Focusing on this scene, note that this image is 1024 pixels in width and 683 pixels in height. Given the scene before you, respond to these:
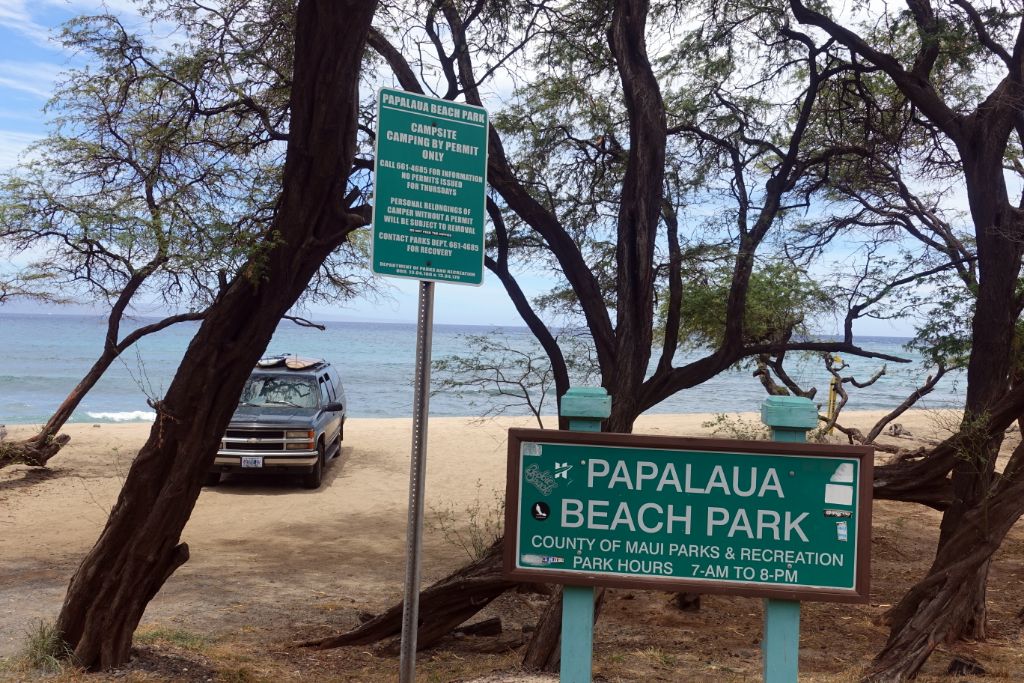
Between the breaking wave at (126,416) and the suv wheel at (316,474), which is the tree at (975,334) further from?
the breaking wave at (126,416)

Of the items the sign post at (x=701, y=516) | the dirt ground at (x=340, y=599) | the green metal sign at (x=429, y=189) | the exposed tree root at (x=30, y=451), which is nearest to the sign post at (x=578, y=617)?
the sign post at (x=701, y=516)

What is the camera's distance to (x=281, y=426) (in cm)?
1453

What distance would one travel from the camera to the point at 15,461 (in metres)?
14.9

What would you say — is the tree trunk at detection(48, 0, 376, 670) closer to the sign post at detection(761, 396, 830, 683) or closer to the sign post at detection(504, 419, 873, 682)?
the sign post at detection(504, 419, 873, 682)

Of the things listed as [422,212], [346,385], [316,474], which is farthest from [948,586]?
[346,385]

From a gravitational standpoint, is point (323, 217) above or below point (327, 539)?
above

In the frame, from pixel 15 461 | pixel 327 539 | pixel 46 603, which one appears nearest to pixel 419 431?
pixel 46 603

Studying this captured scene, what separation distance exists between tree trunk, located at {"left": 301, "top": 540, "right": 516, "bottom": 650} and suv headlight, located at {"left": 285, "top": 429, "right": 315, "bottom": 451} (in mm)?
7174

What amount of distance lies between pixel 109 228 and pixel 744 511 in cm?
773

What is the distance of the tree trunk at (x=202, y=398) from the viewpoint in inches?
228

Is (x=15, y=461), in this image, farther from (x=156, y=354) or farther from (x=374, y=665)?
(x=156, y=354)

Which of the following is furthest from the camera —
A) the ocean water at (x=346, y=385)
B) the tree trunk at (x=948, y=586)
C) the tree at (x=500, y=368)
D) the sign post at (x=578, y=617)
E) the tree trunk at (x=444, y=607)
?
the ocean water at (x=346, y=385)

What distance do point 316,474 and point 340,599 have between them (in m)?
6.09

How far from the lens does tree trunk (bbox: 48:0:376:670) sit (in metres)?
5.80
